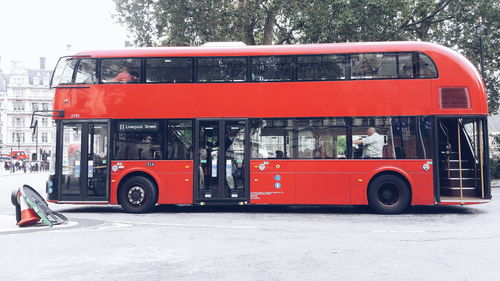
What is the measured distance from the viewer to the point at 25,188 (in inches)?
344

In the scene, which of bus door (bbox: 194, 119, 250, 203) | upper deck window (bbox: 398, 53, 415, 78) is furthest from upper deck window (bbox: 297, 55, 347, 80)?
bus door (bbox: 194, 119, 250, 203)

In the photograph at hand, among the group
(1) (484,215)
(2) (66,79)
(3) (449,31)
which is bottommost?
(1) (484,215)

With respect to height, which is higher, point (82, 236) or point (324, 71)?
point (324, 71)

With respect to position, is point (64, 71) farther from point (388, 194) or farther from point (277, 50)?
point (388, 194)

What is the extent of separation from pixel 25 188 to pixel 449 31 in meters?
20.5

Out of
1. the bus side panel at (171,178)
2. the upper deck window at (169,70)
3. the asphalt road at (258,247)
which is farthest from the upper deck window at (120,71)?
the asphalt road at (258,247)

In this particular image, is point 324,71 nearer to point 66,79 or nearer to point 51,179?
point 66,79

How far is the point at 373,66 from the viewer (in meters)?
10.2

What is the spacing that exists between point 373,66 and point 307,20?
28.3 ft

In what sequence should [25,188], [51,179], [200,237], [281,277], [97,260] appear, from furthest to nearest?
[51,179] < [25,188] < [200,237] < [97,260] < [281,277]

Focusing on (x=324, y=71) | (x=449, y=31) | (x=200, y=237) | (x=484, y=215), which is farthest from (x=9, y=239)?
(x=449, y=31)

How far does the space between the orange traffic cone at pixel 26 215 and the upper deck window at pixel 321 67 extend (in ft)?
21.9

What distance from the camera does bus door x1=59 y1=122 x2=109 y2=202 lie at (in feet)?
35.0

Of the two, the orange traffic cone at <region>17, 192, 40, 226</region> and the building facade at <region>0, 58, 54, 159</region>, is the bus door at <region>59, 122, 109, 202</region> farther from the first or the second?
the building facade at <region>0, 58, 54, 159</region>
